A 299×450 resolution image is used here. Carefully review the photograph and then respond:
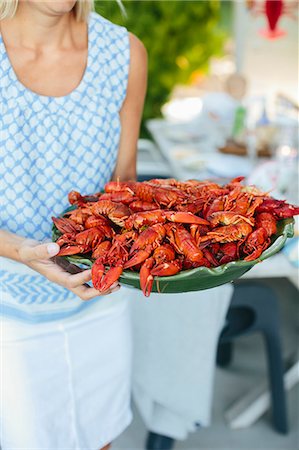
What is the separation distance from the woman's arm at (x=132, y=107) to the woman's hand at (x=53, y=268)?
1.55 feet

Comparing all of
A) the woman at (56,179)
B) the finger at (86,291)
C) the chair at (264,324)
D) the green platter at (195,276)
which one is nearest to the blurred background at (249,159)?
the chair at (264,324)

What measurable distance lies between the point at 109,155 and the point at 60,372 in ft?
1.92

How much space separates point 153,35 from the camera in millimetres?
5500

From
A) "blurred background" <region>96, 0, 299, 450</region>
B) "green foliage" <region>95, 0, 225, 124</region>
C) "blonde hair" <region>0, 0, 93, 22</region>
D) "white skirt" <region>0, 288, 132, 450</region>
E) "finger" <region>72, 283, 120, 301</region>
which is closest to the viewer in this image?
"finger" <region>72, 283, 120, 301</region>

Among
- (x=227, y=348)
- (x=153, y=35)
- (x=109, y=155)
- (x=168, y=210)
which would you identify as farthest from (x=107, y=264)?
(x=153, y=35)

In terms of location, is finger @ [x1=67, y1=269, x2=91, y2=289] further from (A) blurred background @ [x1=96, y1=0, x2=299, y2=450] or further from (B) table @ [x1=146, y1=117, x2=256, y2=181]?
(B) table @ [x1=146, y1=117, x2=256, y2=181]

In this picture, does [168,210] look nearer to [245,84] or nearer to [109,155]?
[109,155]

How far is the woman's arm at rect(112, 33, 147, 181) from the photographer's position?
1.75 metres

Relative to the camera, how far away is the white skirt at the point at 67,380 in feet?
5.35

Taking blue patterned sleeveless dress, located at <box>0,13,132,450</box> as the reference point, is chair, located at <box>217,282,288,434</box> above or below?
A: below

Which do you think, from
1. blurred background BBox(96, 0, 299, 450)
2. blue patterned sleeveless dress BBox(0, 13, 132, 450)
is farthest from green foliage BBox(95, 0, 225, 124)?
blue patterned sleeveless dress BBox(0, 13, 132, 450)

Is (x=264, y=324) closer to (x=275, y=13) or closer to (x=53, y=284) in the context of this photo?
(x=53, y=284)

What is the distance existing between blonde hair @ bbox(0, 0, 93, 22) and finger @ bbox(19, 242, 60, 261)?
0.56m

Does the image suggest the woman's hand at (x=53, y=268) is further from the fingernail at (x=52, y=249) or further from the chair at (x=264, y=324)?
the chair at (x=264, y=324)
